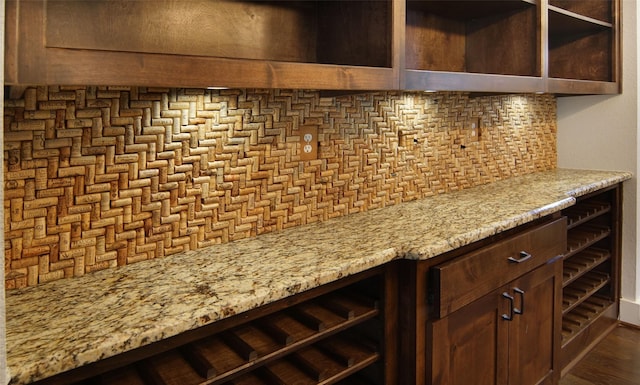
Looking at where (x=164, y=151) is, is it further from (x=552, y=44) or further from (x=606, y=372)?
(x=552, y=44)

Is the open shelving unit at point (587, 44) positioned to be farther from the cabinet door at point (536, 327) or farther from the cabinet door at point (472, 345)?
the cabinet door at point (472, 345)

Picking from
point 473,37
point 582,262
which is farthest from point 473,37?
point 582,262

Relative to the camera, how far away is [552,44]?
301cm

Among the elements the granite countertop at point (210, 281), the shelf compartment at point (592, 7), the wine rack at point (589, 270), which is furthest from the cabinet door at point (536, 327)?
the shelf compartment at point (592, 7)

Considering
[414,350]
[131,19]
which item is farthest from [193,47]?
[414,350]

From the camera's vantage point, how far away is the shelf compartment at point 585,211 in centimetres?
250

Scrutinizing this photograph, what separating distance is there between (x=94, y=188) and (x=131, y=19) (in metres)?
0.50

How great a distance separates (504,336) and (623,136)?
6.01 ft

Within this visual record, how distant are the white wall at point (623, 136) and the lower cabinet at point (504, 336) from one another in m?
1.20

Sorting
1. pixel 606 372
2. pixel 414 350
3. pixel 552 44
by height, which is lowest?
pixel 606 372

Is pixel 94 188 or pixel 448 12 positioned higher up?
pixel 448 12

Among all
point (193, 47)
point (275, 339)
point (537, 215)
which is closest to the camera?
point (275, 339)

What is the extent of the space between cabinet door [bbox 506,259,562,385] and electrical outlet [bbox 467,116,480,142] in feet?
2.61

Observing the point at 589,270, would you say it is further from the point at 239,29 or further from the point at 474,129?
the point at 239,29
